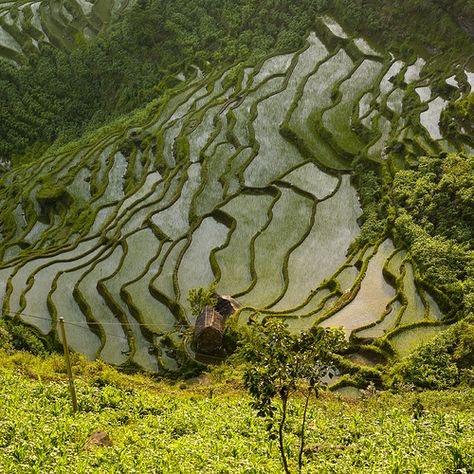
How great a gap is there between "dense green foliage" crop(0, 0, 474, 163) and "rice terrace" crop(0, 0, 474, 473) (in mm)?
135

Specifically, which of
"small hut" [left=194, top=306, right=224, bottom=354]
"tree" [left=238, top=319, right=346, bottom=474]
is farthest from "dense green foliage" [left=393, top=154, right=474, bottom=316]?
"tree" [left=238, top=319, right=346, bottom=474]

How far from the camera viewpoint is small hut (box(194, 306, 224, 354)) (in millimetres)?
14867

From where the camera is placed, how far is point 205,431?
29.1ft

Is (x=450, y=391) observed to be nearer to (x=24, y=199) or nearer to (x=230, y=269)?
(x=230, y=269)

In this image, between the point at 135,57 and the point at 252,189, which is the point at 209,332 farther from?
the point at 135,57

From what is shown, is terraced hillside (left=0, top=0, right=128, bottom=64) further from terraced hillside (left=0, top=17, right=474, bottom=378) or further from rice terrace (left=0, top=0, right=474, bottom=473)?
terraced hillside (left=0, top=17, right=474, bottom=378)

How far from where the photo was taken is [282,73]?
28844mm

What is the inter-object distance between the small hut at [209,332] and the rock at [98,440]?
6.23 m

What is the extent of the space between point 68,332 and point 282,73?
1823 cm

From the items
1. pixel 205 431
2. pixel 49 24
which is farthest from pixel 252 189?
pixel 49 24

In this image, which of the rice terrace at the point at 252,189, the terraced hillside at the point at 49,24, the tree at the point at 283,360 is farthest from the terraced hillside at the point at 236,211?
the terraced hillside at the point at 49,24

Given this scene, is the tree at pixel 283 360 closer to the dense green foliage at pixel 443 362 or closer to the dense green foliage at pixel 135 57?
the dense green foliage at pixel 443 362

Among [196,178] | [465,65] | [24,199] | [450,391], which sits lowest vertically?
[450,391]

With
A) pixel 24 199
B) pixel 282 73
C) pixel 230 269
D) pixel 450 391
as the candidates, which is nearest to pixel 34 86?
pixel 24 199
